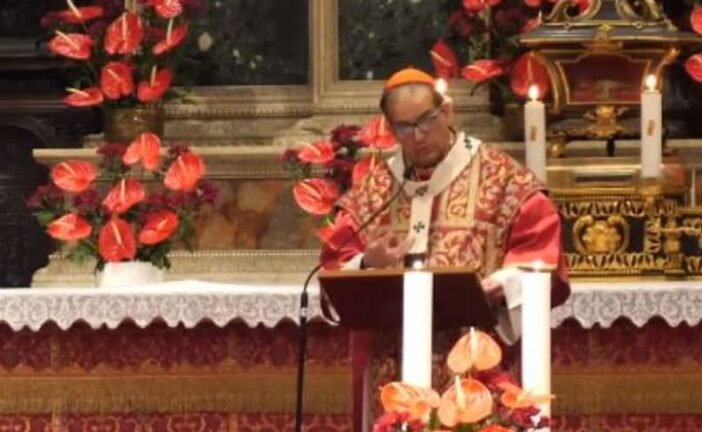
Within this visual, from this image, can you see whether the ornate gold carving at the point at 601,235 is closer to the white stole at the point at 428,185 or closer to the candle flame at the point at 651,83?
the candle flame at the point at 651,83

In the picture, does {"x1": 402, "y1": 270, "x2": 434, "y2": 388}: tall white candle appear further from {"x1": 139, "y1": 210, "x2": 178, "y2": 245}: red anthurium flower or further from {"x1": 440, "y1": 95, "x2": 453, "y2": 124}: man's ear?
{"x1": 139, "y1": 210, "x2": 178, "y2": 245}: red anthurium flower

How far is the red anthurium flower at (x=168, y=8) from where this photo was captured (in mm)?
8852

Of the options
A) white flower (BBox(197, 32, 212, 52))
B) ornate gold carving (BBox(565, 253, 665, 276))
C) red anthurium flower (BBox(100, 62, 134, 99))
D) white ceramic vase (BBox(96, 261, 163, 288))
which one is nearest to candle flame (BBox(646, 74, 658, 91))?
ornate gold carving (BBox(565, 253, 665, 276))

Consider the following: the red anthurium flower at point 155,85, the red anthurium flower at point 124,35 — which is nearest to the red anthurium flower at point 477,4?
the red anthurium flower at point 155,85

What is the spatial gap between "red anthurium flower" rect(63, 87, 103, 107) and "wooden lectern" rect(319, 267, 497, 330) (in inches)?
129

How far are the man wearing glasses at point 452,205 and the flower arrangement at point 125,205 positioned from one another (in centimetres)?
198

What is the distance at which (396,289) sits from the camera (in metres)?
5.43

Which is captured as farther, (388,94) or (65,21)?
(65,21)

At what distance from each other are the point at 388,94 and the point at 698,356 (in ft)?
6.70

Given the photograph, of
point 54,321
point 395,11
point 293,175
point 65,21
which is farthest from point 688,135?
point 54,321

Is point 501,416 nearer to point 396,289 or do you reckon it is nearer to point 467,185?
point 396,289

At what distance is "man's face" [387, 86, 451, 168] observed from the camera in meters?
5.68

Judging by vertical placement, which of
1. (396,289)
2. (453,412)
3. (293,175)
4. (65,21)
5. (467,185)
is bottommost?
(453,412)

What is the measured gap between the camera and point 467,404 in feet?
13.4
